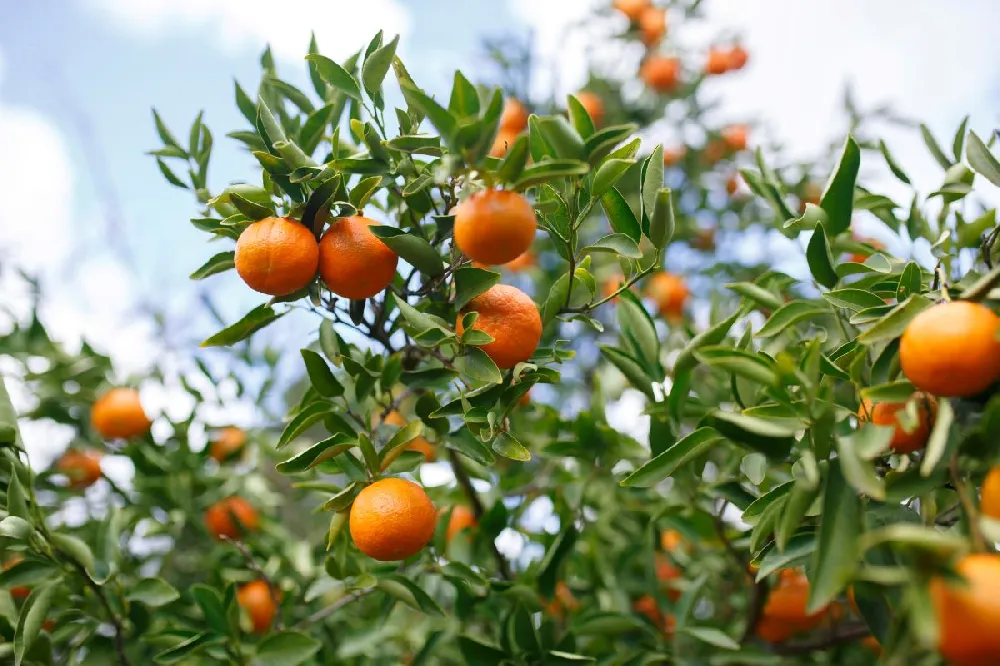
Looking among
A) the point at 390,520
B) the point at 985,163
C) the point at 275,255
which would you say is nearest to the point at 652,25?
the point at 985,163

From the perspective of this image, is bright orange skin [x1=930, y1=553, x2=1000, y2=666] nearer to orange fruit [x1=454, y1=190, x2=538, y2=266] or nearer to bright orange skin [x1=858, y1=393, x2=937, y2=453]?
bright orange skin [x1=858, y1=393, x2=937, y2=453]

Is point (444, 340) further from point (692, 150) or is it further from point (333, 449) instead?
point (692, 150)

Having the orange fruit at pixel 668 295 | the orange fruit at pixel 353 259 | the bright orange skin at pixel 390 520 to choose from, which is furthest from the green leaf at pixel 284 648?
the orange fruit at pixel 668 295

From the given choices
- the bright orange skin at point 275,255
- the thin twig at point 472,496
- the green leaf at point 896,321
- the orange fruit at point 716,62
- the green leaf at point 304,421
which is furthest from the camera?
the orange fruit at point 716,62

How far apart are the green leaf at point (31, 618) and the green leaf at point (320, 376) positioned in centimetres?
55

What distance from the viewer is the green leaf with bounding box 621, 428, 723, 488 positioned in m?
0.90

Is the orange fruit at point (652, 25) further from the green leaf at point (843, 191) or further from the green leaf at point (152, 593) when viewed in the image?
the green leaf at point (152, 593)

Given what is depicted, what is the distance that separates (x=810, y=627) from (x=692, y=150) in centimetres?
190

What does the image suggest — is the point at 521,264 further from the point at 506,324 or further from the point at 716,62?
the point at 506,324

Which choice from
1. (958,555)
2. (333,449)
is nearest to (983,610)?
(958,555)

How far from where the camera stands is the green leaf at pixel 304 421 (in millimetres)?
1022

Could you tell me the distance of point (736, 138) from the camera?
2.91 metres

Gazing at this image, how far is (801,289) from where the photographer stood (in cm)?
234

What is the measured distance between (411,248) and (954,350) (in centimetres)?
62
